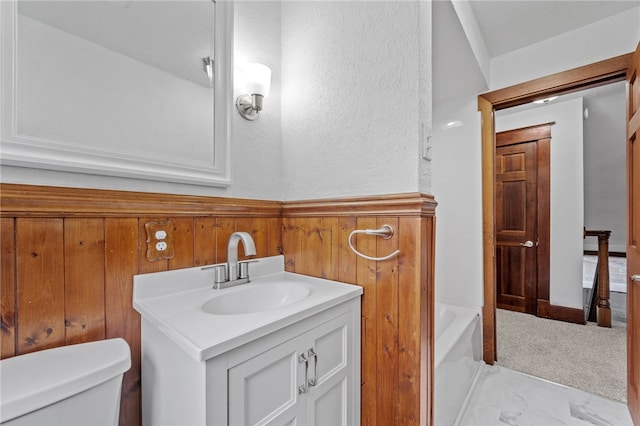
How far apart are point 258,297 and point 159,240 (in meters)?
0.45

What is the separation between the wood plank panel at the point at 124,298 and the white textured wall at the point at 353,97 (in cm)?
75

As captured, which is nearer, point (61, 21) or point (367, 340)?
point (61, 21)

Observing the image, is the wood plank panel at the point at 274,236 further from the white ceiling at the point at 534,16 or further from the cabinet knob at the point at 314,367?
the white ceiling at the point at 534,16

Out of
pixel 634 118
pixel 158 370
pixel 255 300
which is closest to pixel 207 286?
pixel 255 300

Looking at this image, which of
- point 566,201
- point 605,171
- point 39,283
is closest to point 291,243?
point 39,283

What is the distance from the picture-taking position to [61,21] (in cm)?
86

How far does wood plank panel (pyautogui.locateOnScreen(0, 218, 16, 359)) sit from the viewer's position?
75 cm

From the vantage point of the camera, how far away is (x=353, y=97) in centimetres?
123

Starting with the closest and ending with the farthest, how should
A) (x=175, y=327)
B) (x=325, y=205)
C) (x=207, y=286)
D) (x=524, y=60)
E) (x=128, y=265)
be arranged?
(x=175, y=327) < (x=128, y=265) < (x=207, y=286) < (x=325, y=205) < (x=524, y=60)

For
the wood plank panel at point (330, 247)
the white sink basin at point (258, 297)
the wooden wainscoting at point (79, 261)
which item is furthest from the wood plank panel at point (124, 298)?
the wood plank panel at point (330, 247)

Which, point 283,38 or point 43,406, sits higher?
point 283,38

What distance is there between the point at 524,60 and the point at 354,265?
2.08 meters

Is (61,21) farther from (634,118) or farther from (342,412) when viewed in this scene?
(634,118)

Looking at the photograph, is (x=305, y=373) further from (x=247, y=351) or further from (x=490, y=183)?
(x=490, y=183)
